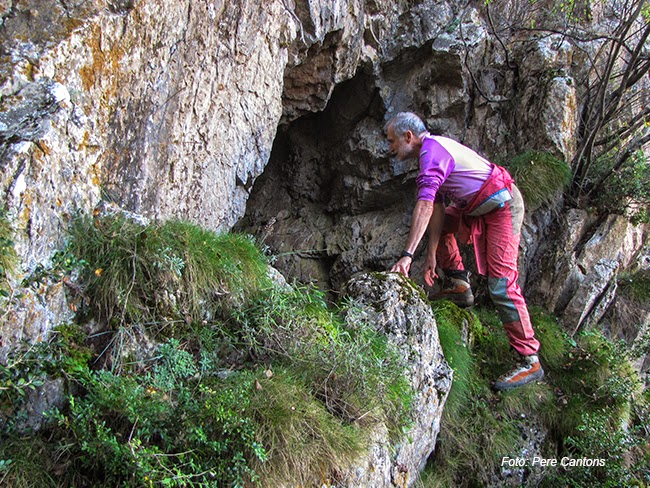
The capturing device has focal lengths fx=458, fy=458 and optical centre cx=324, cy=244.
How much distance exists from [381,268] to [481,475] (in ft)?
9.75

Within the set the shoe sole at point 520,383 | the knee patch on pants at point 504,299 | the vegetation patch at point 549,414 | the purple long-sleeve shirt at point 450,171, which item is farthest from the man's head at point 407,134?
the shoe sole at point 520,383

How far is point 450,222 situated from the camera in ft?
17.3

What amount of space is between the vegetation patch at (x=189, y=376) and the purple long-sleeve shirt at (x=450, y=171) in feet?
5.18

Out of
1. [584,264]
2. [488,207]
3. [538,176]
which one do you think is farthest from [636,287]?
[488,207]

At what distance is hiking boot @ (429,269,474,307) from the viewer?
→ 5.46m

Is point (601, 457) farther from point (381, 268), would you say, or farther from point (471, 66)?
point (471, 66)

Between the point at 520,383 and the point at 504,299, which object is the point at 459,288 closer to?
the point at 504,299

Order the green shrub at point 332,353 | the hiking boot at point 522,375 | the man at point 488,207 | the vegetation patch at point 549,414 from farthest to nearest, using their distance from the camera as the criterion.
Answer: the hiking boot at point 522,375 < the man at point 488,207 < the vegetation patch at point 549,414 < the green shrub at point 332,353

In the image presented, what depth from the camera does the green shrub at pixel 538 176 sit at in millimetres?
5898

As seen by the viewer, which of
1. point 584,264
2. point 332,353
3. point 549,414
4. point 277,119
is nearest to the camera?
point 332,353

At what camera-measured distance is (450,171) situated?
457 cm

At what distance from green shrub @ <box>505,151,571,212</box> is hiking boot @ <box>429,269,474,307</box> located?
1.40 metres

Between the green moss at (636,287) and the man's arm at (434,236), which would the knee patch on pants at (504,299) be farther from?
the green moss at (636,287)

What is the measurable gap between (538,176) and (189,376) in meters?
5.02
